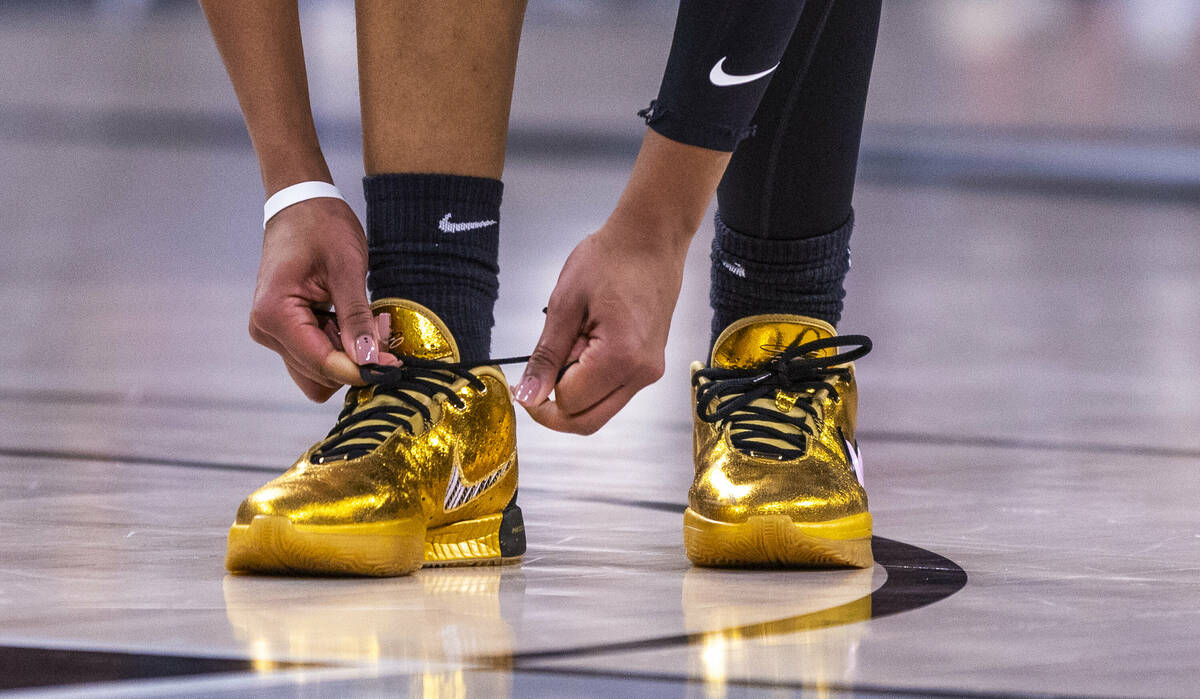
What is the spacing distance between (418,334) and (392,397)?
0.05m

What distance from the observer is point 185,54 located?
1241 centimetres

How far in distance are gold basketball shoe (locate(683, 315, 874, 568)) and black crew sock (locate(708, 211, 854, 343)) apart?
0.07ft

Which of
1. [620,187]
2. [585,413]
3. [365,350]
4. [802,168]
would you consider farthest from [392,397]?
[620,187]

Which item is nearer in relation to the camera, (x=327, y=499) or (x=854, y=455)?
(x=327, y=499)

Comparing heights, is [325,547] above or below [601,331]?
below

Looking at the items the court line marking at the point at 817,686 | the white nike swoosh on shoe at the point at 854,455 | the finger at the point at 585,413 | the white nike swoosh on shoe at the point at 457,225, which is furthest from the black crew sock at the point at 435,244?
the court line marking at the point at 817,686

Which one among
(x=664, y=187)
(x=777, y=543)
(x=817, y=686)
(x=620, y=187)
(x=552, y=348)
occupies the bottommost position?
(x=817, y=686)

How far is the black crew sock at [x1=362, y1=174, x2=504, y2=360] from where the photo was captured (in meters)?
1.11

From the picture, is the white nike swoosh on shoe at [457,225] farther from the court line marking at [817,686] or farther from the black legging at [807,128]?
the court line marking at [817,686]

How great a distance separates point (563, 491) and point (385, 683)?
0.69 meters

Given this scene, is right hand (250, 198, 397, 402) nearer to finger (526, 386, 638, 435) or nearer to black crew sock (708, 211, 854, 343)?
finger (526, 386, 638, 435)

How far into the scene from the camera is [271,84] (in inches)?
45.4

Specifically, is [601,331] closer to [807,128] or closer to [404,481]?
[404,481]

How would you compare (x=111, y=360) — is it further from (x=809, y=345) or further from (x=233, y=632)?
(x=233, y=632)
